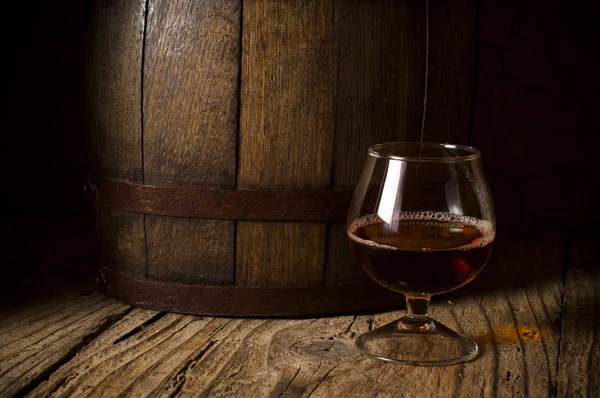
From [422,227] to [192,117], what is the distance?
493 mm

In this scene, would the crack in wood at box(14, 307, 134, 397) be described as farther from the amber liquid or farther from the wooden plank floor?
the amber liquid

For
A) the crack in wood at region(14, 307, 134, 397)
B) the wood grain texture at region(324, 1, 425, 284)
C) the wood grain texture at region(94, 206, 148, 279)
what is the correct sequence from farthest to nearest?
the wood grain texture at region(94, 206, 148, 279) < the wood grain texture at region(324, 1, 425, 284) < the crack in wood at region(14, 307, 134, 397)

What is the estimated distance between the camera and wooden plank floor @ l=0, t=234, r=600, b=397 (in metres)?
1.37

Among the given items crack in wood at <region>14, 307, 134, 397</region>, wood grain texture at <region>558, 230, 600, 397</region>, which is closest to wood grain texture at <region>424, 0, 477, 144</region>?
wood grain texture at <region>558, 230, 600, 397</region>

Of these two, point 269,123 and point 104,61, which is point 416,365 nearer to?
point 269,123

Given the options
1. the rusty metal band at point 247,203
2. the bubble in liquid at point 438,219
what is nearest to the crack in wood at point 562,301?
the bubble in liquid at point 438,219

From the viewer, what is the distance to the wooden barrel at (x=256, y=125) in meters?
1.56

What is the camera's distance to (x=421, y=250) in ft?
4.46

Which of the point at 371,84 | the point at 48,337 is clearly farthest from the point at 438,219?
the point at 48,337

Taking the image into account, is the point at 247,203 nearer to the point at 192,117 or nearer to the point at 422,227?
the point at 192,117

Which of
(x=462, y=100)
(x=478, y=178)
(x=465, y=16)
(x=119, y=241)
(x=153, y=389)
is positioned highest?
(x=465, y=16)

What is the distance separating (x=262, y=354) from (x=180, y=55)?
0.58 meters

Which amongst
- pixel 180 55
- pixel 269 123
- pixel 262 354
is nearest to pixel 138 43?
pixel 180 55

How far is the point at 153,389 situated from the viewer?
4.43ft
